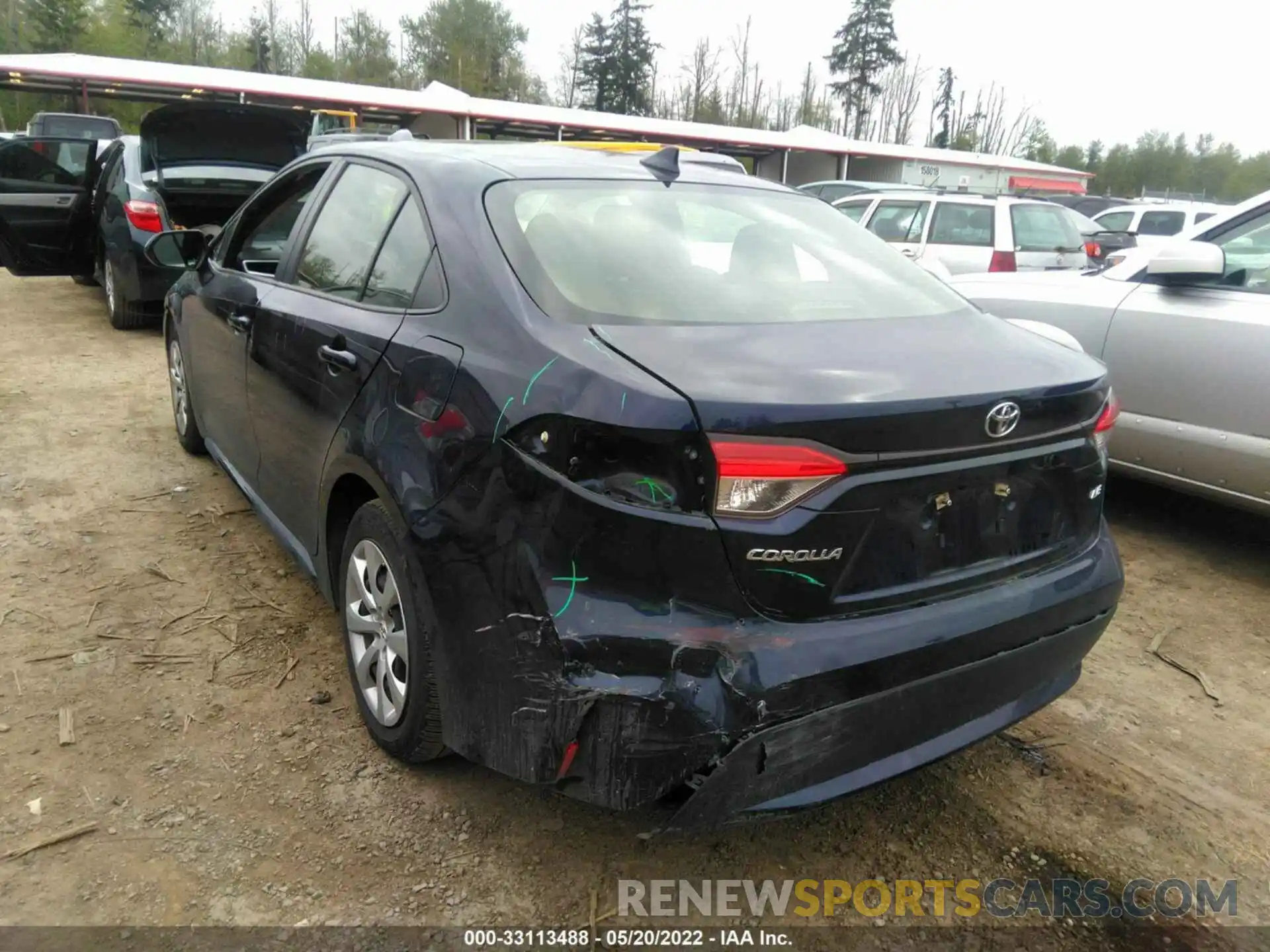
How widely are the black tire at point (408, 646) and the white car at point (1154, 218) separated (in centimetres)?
1720

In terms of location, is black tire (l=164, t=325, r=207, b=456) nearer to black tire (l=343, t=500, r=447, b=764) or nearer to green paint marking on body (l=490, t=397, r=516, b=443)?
black tire (l=343, t=500, r=447, b=764)

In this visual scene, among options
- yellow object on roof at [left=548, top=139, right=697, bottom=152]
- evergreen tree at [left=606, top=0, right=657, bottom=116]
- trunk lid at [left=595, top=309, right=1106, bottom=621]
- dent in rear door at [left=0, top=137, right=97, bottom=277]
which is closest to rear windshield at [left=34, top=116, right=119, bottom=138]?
dent in rear door at [left=0, top=137, right=97, bottom=277]

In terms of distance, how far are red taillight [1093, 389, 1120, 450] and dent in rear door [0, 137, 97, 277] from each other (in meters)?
9.14

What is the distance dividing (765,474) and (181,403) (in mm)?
4176

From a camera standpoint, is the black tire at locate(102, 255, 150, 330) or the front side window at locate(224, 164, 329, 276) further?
the black tire at locate(102, 255, 150, 330)

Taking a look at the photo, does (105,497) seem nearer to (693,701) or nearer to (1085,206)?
(693,701)

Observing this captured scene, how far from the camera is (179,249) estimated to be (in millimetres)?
4207

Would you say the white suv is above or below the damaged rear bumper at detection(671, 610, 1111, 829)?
above

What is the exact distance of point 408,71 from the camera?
213 feet

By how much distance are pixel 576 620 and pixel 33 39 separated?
228ft

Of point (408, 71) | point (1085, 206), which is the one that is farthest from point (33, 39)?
point (1085, 206)

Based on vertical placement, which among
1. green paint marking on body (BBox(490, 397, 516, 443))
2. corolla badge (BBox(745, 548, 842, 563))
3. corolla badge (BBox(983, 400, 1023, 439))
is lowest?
corolla badge (BBox(745, 548, 842, 563))

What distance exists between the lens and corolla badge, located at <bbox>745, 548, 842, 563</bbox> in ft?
5.89

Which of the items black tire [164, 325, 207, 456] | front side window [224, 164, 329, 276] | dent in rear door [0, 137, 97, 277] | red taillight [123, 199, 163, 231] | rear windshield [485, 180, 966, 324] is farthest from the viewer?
dent in rear door [0, 137, 97, 277]
